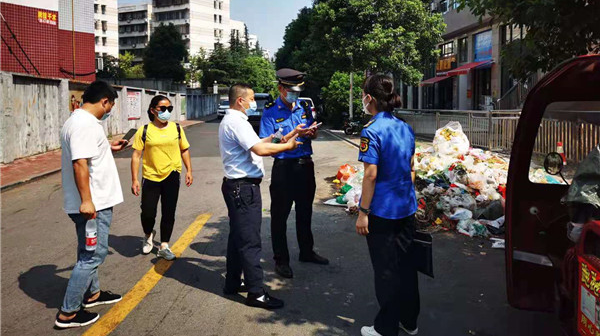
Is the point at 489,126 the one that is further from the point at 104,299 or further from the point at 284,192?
the point at 104,299

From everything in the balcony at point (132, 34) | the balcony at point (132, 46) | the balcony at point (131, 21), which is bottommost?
the balcony at point (132, 46)


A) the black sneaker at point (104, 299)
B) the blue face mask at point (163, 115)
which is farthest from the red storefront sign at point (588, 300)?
the blue face mask at point (163, 115)

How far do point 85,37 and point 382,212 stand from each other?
29508 millimetres

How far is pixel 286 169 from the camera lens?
209 inches

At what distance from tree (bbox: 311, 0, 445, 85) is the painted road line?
19.3 metres

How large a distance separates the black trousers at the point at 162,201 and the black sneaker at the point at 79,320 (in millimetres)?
1704

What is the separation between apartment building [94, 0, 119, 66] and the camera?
90.4m

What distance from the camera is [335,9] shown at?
25.5 meters

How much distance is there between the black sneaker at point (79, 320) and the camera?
157 inches

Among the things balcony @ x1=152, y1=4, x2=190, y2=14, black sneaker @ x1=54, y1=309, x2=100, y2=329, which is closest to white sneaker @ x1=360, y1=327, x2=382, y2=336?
black sneaker @ x1=54, y1=309, x2=100, y2=329

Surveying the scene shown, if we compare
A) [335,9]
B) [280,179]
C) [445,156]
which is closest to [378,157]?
[280,179]

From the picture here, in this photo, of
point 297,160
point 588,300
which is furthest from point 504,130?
point 588,300

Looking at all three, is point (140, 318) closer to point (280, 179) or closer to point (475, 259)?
point (280, 179)

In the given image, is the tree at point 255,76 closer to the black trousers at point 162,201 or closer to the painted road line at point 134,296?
the painted road line at point 134,296
